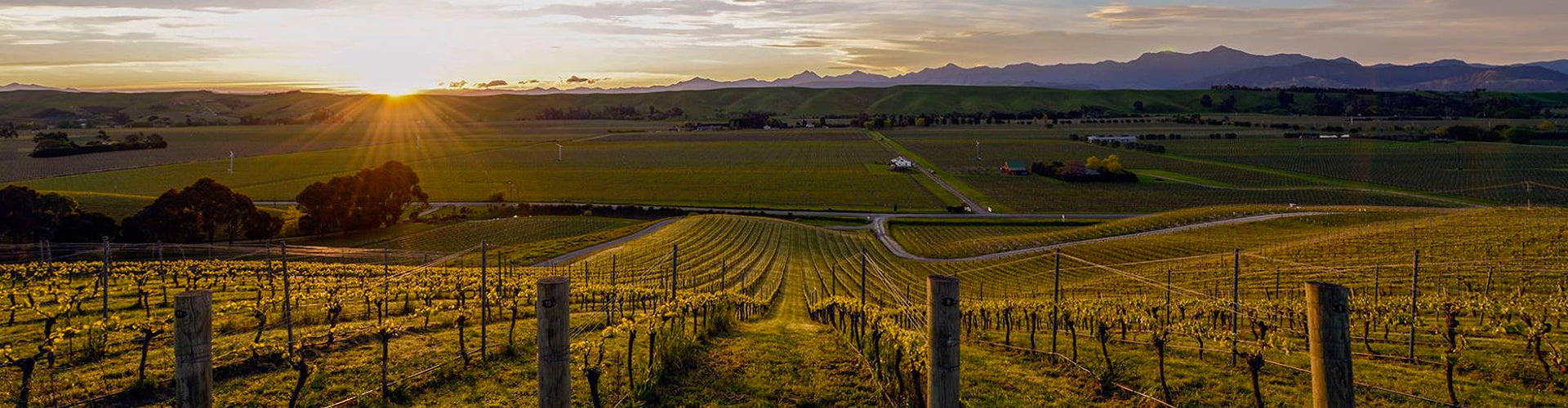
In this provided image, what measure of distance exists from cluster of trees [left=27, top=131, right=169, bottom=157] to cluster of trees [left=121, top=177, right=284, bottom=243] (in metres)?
94.2

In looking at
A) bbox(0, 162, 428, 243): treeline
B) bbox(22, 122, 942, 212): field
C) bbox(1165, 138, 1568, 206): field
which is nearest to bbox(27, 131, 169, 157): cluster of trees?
bbox(22, 122, 942, 212): field

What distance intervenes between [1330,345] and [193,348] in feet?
25.5

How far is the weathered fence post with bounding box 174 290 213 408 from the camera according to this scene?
525 cm

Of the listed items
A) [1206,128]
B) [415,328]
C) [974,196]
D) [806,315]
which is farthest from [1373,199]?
[1206,128]

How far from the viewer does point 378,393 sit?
417 inches

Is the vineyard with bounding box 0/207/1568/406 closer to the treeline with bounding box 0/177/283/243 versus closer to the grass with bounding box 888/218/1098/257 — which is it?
the grass with bounding box 888/218/1098/257

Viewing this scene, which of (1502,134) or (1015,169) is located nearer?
(1015,169)

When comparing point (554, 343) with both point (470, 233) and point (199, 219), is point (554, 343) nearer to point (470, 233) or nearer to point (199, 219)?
point (470, 233)

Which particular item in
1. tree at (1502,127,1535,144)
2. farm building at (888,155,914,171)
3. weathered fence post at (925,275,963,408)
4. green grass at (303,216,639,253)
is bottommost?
green grass at (303,216,639,253)

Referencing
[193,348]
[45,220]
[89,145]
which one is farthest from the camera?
[89,145]

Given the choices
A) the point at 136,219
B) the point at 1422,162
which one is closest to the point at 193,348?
the point at 136,219

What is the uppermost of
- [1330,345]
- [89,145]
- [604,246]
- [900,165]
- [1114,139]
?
[89,145]

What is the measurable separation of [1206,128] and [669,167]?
130 m

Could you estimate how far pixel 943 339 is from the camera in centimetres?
604
